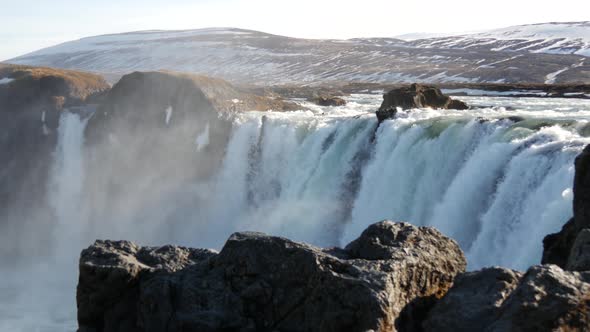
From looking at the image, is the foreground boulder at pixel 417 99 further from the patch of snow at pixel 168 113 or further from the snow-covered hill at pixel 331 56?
the snow-covered hill at pixel 331 56

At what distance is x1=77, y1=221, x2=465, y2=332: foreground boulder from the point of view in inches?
Result: 320

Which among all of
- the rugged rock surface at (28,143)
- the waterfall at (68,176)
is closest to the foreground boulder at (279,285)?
the waterfall at (68,176)

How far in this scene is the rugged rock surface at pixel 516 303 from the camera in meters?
6.60

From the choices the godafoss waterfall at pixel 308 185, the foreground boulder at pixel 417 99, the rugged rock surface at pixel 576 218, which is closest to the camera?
the rugged rock surface at pixel 576 218

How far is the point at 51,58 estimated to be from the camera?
165750 mm

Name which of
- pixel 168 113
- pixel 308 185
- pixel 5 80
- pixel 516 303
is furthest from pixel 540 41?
pixel 516 303

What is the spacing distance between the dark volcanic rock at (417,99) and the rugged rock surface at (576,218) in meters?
18.8

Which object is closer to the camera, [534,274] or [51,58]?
[534,274]

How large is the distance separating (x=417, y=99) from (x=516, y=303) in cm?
2541

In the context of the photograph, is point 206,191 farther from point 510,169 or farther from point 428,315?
point 428,315

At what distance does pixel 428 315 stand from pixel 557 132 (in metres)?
12.3

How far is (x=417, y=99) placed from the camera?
104 feet

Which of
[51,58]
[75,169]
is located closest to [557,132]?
[75,169]

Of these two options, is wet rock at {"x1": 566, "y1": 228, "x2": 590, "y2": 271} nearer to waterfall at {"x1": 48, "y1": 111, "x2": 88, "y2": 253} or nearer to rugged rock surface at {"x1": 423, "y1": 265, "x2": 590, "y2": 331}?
rugged rock surface at {"x1": 423, "y1": 265, "x2": 590, "y2": 331}
